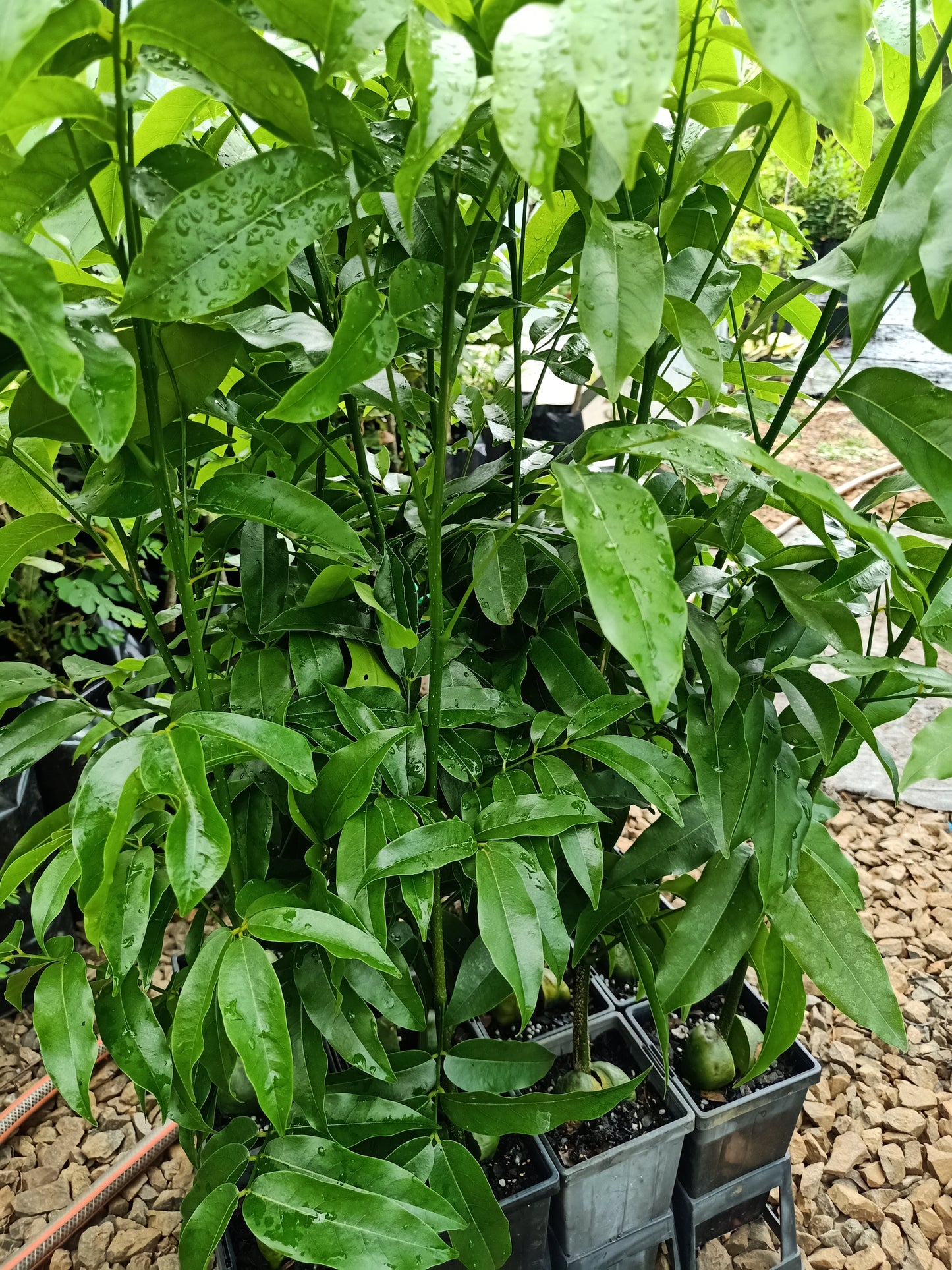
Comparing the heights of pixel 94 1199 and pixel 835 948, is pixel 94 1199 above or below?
below

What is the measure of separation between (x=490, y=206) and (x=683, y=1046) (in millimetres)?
905

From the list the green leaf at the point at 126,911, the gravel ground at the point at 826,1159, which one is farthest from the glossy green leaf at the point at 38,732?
the gravel ground at the point at 826,1159

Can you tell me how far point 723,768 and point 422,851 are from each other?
0.23m

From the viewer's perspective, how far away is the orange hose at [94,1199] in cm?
108

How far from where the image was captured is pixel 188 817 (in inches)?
18.3

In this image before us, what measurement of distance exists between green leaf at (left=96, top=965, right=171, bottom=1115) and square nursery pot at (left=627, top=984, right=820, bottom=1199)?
0.56 metres

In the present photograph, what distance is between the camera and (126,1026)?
64 cm

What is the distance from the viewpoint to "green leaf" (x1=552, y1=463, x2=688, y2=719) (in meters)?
0.37

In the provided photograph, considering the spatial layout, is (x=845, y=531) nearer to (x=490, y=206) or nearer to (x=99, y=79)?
(x=490, y=206)

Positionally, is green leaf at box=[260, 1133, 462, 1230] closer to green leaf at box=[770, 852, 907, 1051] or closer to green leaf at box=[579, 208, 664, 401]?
green leaf at box=[770, 852, 907, 1051]

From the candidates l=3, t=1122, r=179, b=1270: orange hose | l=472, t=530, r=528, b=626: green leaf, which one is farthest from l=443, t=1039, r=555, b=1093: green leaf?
l=3, t=1122, r=179, b=1270: orange hose

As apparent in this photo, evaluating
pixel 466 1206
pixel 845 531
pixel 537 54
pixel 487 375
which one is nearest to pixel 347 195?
pixel 537 54

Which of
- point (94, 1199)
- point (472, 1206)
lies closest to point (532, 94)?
point (472, 1206)

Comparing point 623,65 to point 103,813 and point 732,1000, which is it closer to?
point 103,813
